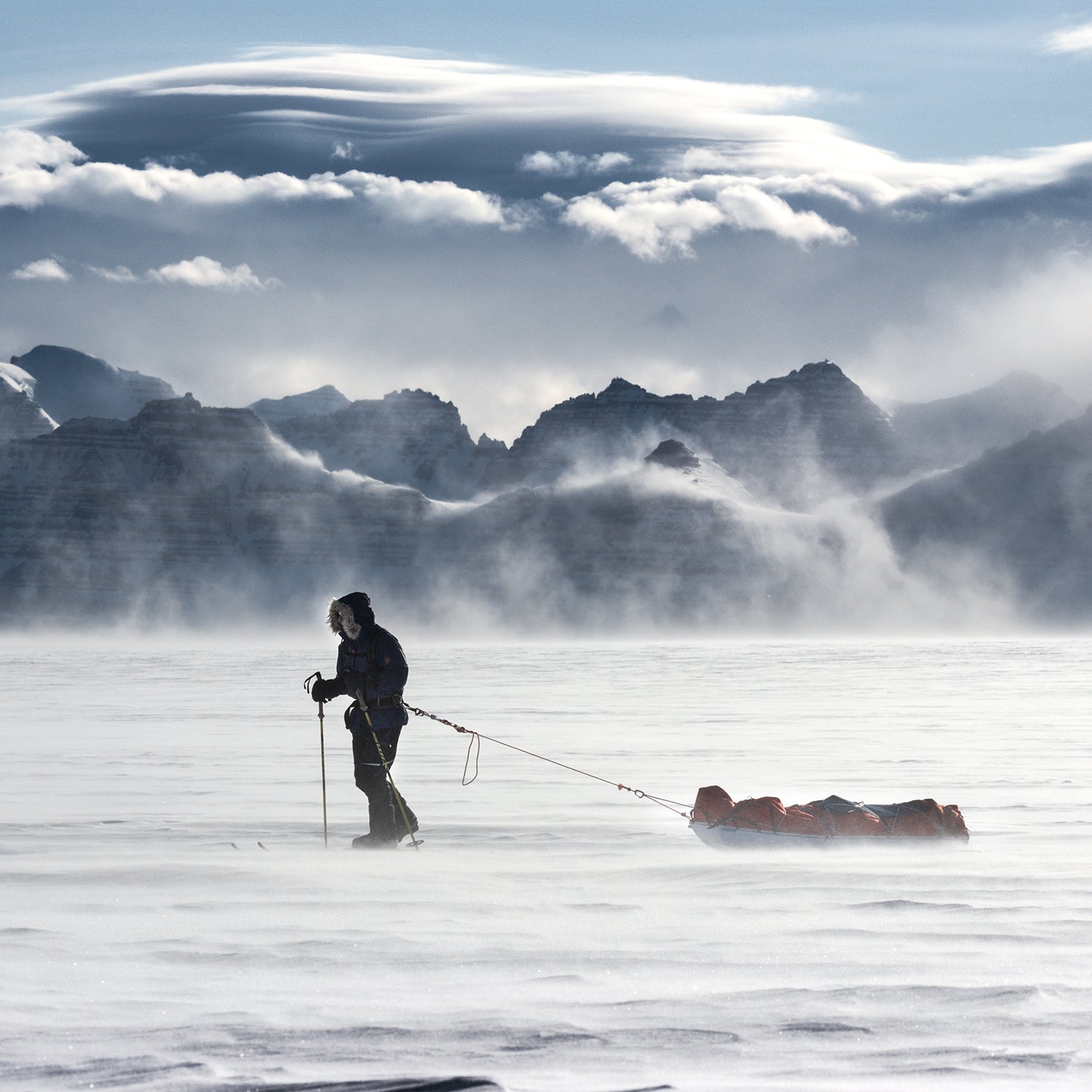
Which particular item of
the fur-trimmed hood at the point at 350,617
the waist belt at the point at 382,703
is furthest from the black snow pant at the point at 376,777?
the fur-trimmed hood at the point at 350,617

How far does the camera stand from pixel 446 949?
7.27 m

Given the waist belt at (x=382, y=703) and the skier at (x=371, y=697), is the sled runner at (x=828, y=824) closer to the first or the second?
the skier at (x=371, y=697)

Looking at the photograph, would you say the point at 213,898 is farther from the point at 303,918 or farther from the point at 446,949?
the point at 446,949

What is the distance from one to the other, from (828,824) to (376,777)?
3.35 m

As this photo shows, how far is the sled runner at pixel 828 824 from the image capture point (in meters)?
10.5

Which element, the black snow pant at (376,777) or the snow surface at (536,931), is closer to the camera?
the snow surface at (536,931)

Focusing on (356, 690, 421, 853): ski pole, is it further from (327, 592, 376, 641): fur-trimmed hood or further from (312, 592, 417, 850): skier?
(327, 592, 376, 641): fur-trimmed hood

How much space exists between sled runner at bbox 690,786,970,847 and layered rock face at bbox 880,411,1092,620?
173 meters

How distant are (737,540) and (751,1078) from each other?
19319cm

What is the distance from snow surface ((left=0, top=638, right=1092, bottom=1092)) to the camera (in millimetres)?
5500

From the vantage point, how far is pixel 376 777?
10.7m

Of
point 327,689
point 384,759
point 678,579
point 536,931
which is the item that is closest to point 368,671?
point 327,689

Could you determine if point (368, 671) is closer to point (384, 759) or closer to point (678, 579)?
point (384, 759)

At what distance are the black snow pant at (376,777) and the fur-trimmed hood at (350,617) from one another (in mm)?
727
